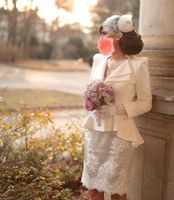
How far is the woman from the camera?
2.95 metres

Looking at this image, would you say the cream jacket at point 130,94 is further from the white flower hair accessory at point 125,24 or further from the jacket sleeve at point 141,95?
the white flower hair accessory at point 125,24

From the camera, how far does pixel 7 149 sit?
12.8ft

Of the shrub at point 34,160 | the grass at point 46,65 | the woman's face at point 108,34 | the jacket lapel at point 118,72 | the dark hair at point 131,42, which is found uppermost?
the woman's face at point 108,34

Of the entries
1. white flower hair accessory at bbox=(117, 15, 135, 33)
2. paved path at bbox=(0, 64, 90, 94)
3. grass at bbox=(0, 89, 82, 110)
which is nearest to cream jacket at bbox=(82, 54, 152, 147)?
white flower hair accessory at bbox=(117, 15, 135, 33)

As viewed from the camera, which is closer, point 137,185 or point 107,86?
point 107,86

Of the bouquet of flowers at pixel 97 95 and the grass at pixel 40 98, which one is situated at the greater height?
the bouquet of flowers at pixel 97 95

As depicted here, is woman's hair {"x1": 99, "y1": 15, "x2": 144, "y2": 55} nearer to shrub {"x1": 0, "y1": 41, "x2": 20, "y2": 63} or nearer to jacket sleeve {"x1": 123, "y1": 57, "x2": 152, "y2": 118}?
jacket sleeve {"x1": 123, "y1": 57, "x2": 152, "y2": 118}

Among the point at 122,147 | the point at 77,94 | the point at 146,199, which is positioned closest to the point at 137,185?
the point at 146,199

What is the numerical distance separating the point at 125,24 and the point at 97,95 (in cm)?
59

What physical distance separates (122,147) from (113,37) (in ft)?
2.83

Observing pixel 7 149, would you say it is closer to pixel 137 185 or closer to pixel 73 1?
pixel 137 185

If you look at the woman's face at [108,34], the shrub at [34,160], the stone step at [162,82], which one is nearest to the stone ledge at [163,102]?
the stone step at [162,82]

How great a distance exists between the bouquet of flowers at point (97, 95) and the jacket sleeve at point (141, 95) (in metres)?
0.16

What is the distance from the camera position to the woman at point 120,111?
2945mm
